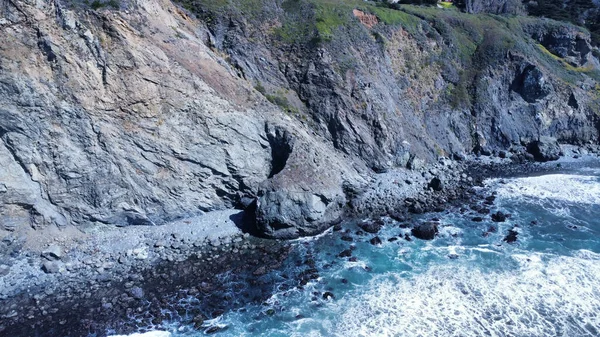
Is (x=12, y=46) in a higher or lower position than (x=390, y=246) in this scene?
higher

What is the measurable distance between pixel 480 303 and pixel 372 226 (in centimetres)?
988

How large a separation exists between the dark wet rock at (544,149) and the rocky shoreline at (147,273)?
19042 millimetres

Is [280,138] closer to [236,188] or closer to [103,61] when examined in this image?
[236,188]

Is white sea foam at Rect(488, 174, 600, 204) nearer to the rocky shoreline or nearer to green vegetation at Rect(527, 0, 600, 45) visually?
the rocky shoreline

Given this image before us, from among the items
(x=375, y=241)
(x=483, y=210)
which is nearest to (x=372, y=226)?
(x=375, y=241)

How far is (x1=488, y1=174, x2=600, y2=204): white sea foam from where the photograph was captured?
116 feet

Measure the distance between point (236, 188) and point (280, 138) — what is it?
5.75 metres

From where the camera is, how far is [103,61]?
2625 cm

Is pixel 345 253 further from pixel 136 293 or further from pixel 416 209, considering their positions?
pixel 136 293

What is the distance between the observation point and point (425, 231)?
2830cm

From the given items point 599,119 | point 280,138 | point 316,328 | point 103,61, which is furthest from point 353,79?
point 599,119

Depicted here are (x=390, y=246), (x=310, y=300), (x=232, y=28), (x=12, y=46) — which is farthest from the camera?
(x=232, y=28)

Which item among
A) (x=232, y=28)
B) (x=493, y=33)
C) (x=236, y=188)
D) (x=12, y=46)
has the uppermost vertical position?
(x=493, y=33)

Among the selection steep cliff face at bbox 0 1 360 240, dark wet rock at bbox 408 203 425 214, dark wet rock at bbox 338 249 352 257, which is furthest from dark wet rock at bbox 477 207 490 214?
dark wet rock at bbox 338 249 352 257
